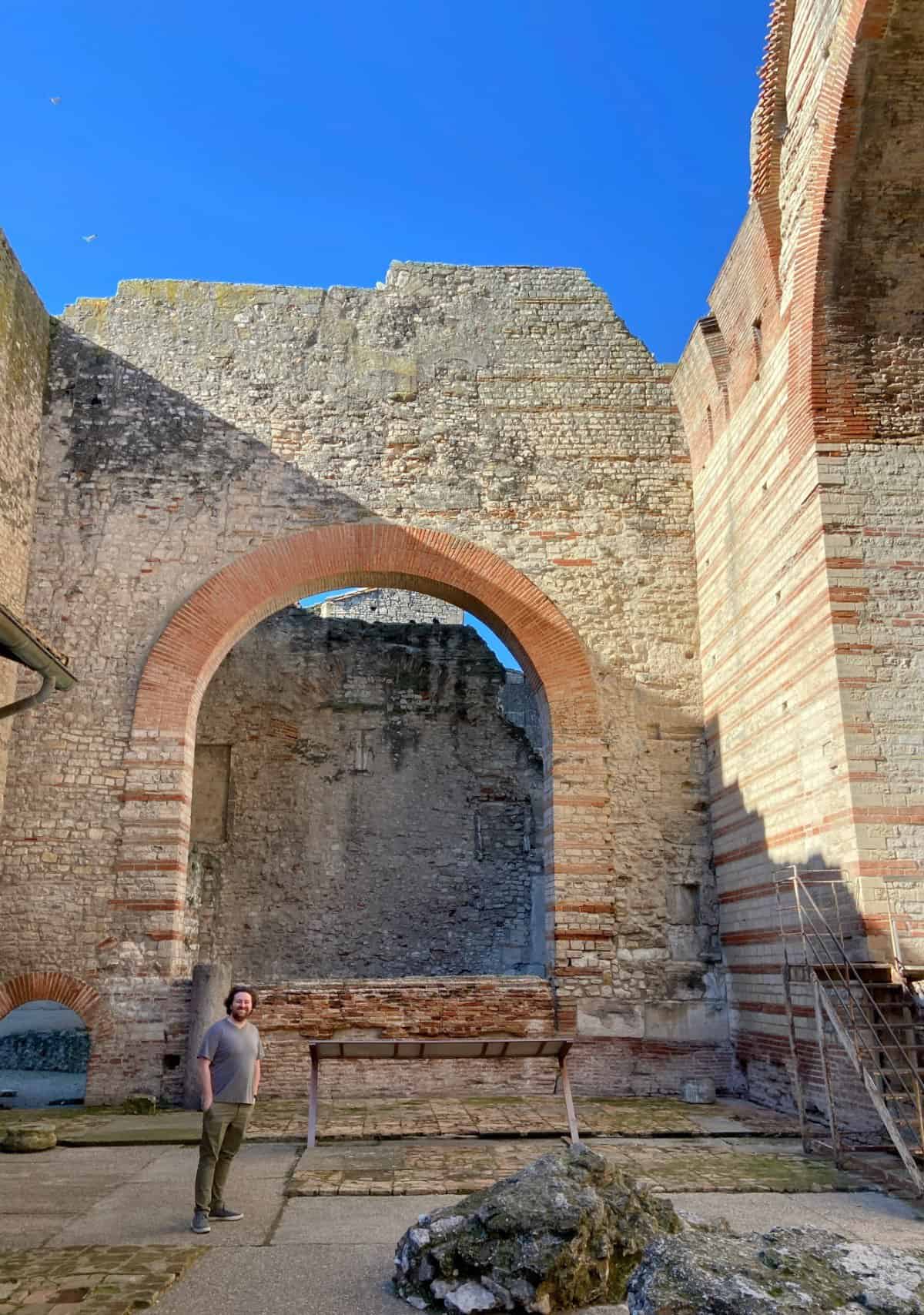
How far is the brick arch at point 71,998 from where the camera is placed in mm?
8008

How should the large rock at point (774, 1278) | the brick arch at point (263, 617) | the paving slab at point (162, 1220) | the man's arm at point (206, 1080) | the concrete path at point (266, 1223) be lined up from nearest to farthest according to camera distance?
1. the large rock at point (774, 1278)
2. the concrete path at point (266, 1223)
3. the paving slab at point (162, 1220)
4. the man's arm at point (206, 1080)
5. the brick arch at point (263, 617)

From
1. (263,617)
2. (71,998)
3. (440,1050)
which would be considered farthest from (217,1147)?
(263,617)

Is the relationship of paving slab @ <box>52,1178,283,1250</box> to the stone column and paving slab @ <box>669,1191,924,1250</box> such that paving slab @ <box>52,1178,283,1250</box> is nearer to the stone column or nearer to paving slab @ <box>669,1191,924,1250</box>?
paving slab @ <box>669,1191,924,1250</box>

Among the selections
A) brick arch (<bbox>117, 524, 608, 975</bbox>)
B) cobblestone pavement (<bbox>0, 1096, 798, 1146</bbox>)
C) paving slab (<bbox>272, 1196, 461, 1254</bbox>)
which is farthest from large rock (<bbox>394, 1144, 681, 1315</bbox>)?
brick arch (<bbox>117, 524, 608, 975</bbox>)

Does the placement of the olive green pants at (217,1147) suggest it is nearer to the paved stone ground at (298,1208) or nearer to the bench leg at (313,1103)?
the paved stone ground at (298,1208)

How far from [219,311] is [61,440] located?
2.04 m

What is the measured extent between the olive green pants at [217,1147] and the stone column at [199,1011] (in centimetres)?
→ 365

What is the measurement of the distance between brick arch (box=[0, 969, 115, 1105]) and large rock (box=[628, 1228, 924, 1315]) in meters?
6.42

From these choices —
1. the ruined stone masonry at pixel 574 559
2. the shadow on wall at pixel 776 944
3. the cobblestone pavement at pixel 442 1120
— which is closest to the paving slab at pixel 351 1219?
the cobblestone pavement at pixel 442 1120

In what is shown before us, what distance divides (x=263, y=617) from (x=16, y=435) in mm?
2683

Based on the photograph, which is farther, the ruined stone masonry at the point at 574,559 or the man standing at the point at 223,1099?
the ruined stone masonry at the point at 574,559

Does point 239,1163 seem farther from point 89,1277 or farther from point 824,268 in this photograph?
point 824,268

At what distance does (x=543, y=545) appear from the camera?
9633 mm

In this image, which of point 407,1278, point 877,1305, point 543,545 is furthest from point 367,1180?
point 543,545
